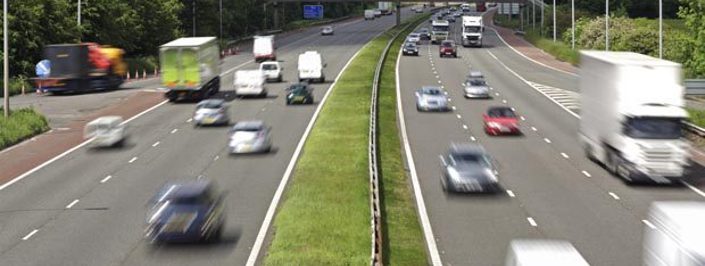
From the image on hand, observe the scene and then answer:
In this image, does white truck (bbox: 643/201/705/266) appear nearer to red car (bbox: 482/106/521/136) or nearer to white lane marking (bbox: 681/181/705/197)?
white lane marking (bbox: 681/181/705/197)

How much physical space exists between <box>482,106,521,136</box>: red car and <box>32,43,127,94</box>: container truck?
123 feet

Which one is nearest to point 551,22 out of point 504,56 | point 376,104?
point 504,56

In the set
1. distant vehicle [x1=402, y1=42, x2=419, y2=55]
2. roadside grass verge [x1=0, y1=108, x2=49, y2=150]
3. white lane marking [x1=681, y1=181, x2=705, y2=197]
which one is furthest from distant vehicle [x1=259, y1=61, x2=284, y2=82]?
white lane marking [x1=681, y1=181, x2=705, y2=197]

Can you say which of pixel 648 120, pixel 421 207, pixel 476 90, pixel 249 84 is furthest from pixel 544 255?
pixel 249 84

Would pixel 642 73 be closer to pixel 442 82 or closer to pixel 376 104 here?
pixel 376 104

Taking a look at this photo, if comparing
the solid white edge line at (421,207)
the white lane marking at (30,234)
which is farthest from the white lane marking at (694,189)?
the white lane marking at (30,234)

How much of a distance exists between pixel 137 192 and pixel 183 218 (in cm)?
998

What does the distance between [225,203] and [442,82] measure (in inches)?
1895

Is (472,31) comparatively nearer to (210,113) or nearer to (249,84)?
(249,84)

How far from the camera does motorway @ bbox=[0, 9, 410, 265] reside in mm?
27234

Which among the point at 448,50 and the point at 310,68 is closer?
the point at 310,68

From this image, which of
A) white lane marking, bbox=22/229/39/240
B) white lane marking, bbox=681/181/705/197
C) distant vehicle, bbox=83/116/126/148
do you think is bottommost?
white lane marking, bbox=22/229/39/240

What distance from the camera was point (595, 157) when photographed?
41594mm

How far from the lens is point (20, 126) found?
5244 cm
